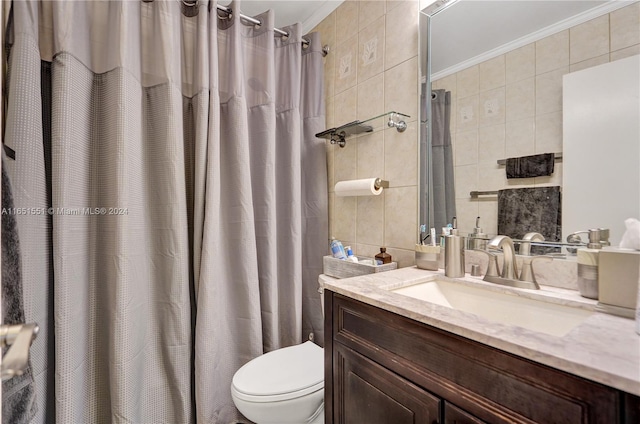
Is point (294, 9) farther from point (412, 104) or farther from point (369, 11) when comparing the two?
point (412, 104)

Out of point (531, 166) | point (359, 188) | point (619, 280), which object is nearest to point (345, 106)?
point (359, 188)

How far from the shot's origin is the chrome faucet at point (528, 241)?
97cm

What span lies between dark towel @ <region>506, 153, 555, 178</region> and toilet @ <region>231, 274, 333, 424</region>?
106 cm

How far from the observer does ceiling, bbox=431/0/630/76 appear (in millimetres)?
911

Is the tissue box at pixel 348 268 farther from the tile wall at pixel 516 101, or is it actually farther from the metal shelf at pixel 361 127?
the metal shelf at pixel 361 127

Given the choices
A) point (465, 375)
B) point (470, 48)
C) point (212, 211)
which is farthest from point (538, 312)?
point (212, 211)

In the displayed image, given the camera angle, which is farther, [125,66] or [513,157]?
[125,66]

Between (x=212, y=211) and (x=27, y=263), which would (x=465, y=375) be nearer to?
(x=212, y=211)

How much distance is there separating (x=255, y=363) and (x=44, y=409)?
0.80 meters

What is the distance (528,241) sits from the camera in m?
0.98

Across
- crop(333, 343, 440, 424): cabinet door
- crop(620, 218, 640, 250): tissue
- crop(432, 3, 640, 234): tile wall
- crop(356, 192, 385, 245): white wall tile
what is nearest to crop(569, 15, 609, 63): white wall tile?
crop(432, 3, 640, 234): tile wall

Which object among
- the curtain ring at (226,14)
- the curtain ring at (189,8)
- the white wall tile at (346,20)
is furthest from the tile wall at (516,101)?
the curtain ring at (189,8)

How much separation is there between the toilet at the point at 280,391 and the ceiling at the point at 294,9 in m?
1.92

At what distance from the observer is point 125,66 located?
122cm
